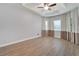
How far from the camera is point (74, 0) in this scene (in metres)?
1.10

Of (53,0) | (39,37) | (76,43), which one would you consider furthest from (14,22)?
(53,0)

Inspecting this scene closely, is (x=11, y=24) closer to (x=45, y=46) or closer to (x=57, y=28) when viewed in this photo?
(x=45, y=46)

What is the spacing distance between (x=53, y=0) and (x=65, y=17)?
1.32m

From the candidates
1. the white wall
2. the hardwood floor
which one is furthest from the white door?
the white wall

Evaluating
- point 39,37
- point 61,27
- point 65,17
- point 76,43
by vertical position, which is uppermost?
point 65,17

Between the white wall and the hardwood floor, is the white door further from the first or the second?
the white wall

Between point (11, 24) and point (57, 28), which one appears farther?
point (11, 24)

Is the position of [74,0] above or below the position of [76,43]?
above

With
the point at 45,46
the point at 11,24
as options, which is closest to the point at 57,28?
the point at 45,46

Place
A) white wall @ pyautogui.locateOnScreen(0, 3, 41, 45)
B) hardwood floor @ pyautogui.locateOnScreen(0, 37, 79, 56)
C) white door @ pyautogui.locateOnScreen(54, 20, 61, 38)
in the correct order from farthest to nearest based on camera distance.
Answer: white wall @ pyautogui.locateOnScreen(0, 3, 41, 45)
white door @ pyautogui.locateOnScreen(54, 20, 61, 38)
hardwood floor @ pyautogui.locateOnScreen(0, 37, 79, 56)

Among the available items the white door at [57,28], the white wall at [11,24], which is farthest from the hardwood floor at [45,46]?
the white wall at [11,24]

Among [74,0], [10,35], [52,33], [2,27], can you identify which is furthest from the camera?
[10,35]

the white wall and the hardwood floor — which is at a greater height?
the white wall

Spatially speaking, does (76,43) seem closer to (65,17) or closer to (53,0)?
(65,17)
